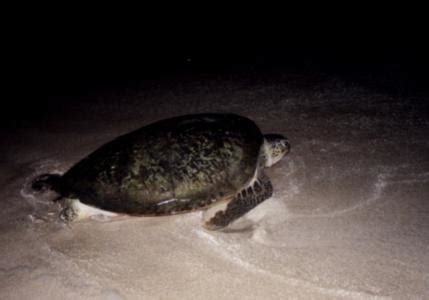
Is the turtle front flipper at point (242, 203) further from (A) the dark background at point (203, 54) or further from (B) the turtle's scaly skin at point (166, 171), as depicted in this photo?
(A) the dark background at point (203, 54)

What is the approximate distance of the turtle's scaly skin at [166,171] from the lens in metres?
2.59

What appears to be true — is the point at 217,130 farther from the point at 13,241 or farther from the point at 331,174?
the point at 13,241

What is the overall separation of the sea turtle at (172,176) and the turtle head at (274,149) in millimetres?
190

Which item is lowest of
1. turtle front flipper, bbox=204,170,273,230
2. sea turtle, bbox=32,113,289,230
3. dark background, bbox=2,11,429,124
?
turtle front flipper, bbox=204,170,273,230

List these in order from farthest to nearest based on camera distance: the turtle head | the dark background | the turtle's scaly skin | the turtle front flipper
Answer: the dark background
the turtle head
the turtle front flipper
the turtle's scaly skin

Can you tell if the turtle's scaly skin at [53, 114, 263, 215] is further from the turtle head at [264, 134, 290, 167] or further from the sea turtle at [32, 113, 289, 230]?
the turtle head at [264, 134, 290, 167]

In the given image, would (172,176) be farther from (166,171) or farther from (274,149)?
(274,149)

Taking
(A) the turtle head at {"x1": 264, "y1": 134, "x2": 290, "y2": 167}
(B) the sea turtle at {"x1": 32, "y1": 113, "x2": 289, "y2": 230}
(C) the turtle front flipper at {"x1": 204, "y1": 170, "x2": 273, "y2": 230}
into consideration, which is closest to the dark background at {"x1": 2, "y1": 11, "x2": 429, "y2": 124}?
(A) the turtle head at {"x1": 264, "y1": 134, "x2": 290, "y2": 167}

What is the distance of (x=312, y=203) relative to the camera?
2.92 m

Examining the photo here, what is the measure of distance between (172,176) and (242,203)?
1.92ft

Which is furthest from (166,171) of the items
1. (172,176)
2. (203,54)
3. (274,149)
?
(203,54)

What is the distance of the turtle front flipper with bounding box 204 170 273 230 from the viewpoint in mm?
2713

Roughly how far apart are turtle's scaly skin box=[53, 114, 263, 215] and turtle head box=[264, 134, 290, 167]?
0.26m

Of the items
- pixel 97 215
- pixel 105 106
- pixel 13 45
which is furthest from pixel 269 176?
pixel 13 45
